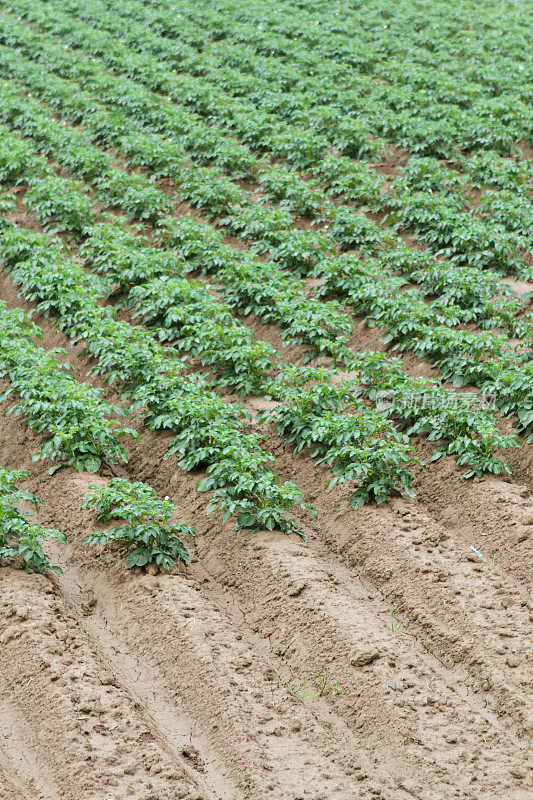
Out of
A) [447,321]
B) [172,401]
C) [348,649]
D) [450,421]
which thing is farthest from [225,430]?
[447,321]

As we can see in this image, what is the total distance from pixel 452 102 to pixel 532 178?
3484mm

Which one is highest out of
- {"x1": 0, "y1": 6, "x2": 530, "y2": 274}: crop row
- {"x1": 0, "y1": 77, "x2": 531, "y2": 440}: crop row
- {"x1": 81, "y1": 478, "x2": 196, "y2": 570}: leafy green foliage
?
{"x1": 0, "y1": 6, "x2": 530, "y2": 274}: crop row

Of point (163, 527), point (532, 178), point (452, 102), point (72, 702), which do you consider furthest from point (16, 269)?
point (452, 102)

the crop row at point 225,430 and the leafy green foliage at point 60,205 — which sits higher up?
the leafy green foliage at point 60,205

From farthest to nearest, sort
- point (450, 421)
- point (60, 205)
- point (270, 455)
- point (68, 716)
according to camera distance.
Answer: point (60, 205) → point (450, 421) → point (270, 455) → point (68, 716)

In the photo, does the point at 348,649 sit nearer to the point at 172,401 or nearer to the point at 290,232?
the point at 172,401

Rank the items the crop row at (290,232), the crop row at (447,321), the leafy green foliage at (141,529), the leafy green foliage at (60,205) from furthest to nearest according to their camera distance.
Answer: the leafy green foliage at (60,205), the crop row at (290,232), the crop row at (447,321), the leafy green foliage at (141,529)

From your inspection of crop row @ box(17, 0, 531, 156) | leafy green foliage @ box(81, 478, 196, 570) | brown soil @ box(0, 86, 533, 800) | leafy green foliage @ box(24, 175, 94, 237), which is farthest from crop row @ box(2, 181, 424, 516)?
crop row @ box(17, 0, 531, 156)

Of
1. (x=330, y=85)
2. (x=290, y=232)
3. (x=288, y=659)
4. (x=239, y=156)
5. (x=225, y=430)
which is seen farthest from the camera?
(x=330, y=85)

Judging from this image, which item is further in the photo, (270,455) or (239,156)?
(239,156)

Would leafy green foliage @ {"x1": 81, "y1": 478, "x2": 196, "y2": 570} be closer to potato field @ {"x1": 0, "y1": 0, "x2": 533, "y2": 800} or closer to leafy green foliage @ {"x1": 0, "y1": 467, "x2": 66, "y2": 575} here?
potato field @ {"x1": 0, "y1": 0, "x2": 533, "y2": 800}

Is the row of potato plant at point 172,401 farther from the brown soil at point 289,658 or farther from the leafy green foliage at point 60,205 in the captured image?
the leafy green foliage at point 60,205

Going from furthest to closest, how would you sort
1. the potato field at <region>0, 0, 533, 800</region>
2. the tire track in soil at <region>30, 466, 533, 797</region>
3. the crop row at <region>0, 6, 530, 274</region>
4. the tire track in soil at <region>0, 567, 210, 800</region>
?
the crop row at <region>0, 6, 530, 274</region> < the potato field at <region>0, 0, 533, 800</region> < the tire track in soil at <region>30, 466, 533, 797</region> < the tire track in soil at <region>0, 567, 210, 800</region>

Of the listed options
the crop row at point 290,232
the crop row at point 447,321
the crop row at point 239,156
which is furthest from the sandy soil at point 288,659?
the crop row at point 239,156
